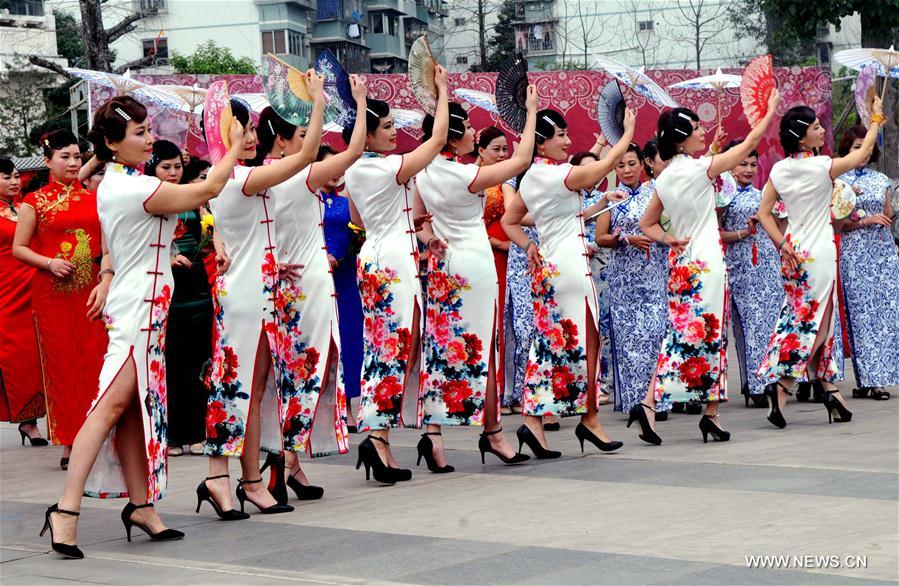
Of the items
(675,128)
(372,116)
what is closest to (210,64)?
(675,128)

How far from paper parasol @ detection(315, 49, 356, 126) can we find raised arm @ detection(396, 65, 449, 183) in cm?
37

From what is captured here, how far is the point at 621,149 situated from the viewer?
24.8 feet

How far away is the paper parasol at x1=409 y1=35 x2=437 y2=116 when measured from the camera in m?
7.34

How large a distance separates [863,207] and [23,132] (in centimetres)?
2905

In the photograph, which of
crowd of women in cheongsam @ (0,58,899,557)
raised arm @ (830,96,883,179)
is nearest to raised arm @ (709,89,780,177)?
crowd of women in cheongsam @ (0,58,899,557)

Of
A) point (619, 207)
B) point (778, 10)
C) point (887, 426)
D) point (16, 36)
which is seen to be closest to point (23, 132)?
point (16, 36)

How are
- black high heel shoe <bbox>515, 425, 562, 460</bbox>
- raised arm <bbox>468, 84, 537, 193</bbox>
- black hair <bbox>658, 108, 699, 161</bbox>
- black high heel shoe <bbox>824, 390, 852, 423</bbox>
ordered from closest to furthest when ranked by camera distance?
raised arm <bbox>468, 84, 537, 193</bbox> < black high heel shoe <bbox>515, 425, 562, 460</bbox> < black hair <bbox>658, 108, 699, 161</bbox> < black high heel shoe <bbox>824, 390, 852, 423</bbox>

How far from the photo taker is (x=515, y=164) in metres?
7.14

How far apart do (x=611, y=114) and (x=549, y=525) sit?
338cm

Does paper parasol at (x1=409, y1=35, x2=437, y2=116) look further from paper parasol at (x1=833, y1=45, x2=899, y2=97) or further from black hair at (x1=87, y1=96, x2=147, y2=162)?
paper parasol at (x1=833, y1=45, x2=899, y2=97)

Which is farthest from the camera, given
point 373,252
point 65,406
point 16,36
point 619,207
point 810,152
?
point 16,36

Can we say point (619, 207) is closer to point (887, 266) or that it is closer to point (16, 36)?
point (887, 266)

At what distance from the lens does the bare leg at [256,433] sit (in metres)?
6.43

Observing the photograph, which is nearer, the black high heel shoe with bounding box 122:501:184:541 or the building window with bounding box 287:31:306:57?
the black high heel shoe with bounding box 122:501:184:541
